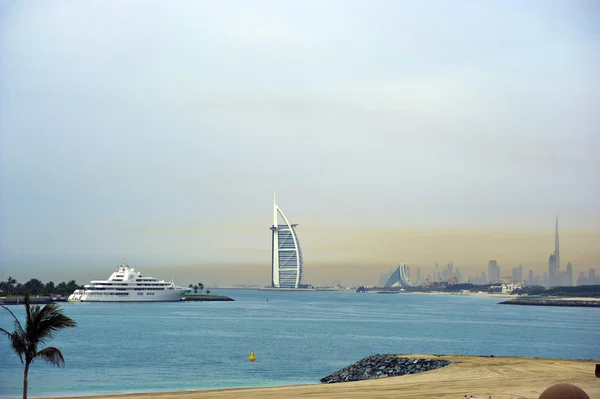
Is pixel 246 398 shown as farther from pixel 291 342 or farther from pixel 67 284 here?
pixel 67 284

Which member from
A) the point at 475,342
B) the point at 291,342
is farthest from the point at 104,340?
the point at 475,342

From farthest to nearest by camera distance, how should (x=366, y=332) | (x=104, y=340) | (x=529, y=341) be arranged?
(x=366, y=332) → (x=529, y=341) → (x=104, y=340)

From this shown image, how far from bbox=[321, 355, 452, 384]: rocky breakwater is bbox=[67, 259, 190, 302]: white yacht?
11391 centimetres

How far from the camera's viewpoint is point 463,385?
1808 cm

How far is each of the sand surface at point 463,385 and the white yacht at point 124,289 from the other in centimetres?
11979

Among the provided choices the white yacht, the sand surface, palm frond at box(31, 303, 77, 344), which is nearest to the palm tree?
palm frond at box(31, 303, 77, 344)

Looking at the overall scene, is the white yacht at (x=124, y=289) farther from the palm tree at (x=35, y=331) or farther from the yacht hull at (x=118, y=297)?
the palm tree at (x=35, y=331)

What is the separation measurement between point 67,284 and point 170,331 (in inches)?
4346

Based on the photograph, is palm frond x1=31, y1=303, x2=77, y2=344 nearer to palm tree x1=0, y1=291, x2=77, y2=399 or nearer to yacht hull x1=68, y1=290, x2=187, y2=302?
palm tree x1=0, y1=291, x2=77, y2=399

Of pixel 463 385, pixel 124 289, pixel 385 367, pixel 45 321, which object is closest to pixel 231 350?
pixel 385 367

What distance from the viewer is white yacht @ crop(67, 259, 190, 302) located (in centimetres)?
13475

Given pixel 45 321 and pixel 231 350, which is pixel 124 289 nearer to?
pixel 231 350

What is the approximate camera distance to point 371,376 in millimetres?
24156

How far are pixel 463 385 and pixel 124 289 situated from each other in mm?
124183
